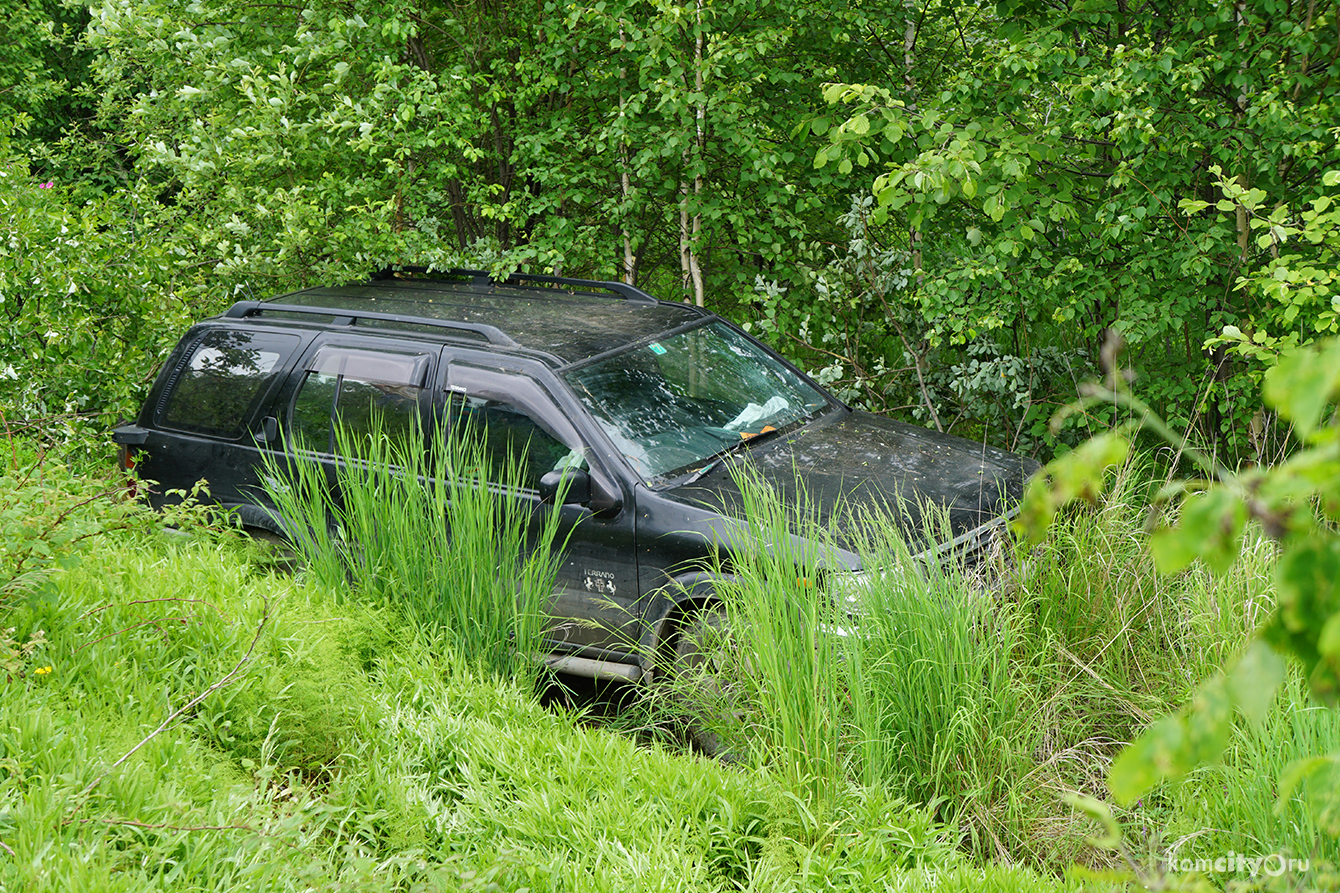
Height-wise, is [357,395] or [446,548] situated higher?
[357,395]

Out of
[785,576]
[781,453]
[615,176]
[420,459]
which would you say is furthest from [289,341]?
[615,176]

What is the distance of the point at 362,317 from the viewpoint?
558cm

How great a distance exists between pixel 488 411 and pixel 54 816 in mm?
2577

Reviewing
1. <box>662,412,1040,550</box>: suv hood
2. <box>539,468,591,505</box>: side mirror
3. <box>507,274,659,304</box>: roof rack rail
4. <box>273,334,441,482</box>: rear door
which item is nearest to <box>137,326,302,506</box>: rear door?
<box>273,334,441,482</box>: rear door

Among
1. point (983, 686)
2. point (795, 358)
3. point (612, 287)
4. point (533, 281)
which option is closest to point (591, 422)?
point (612, 287)

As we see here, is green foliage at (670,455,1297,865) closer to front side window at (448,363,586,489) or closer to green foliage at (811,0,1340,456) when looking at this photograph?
front side window at (448,363,586,489)

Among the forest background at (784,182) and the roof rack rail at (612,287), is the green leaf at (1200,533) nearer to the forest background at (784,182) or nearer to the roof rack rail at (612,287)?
the forest background at (784,182)

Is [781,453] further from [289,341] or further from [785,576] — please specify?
[289,341]

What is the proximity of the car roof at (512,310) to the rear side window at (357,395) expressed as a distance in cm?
26

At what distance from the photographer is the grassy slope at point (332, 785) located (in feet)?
9.45

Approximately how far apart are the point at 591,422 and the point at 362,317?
5.22 ft

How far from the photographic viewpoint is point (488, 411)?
5.00 m

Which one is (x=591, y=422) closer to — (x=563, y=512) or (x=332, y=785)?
(x=563, y=512)

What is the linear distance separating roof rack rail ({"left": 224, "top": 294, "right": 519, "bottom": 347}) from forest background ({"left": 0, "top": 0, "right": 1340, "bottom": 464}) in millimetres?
1344
